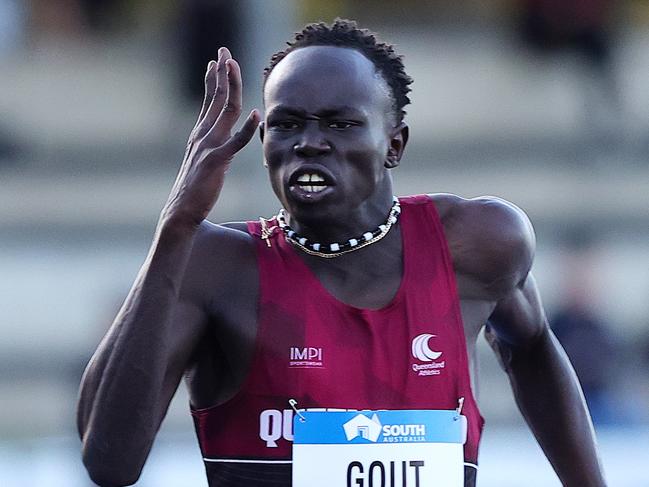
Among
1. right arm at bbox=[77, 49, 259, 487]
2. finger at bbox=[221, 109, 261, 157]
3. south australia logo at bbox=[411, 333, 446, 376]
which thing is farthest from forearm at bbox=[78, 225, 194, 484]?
south australia logo at bbox=[411, 333, 446, 376]

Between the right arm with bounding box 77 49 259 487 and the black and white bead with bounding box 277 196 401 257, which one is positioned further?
the black and white bead with bounding box 277 196 401 257

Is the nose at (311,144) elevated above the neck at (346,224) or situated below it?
above

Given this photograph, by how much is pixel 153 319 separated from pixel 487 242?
1.04 meters

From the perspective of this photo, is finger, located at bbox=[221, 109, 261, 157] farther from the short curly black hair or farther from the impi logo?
the impi logo

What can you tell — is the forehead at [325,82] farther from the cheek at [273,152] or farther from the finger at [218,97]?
the finger at [218,97]

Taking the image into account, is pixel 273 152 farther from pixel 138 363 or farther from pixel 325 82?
pixel 138 363

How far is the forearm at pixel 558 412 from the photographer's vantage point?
4.33 m

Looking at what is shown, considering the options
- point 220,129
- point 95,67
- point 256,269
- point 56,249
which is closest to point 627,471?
point 256,269

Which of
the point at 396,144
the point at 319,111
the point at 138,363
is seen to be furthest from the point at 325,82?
the point at 138,363

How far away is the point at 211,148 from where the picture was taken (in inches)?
135

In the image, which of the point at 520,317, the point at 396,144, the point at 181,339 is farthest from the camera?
the point at 520,317

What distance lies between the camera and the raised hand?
11.1ft

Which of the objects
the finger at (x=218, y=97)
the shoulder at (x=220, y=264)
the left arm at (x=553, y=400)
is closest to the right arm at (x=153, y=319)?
the finger at (x=218, y=97)

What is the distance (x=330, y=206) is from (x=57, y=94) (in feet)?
28.7
